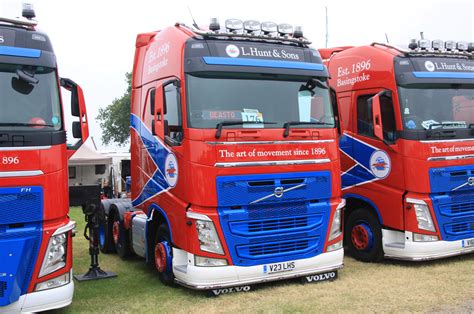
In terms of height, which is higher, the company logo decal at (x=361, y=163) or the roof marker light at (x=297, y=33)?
the roof marker light at (x=297, y=33)

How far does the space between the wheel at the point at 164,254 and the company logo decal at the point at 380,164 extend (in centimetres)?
354

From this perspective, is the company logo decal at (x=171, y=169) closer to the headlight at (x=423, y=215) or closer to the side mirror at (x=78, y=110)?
the side mirror at (x=78, y=110)

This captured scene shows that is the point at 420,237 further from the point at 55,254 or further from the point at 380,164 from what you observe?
the point at 55,254

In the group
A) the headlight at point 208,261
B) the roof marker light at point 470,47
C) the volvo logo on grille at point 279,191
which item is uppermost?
the roof marker light at point 470,47

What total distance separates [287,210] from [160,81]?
2.53 meters

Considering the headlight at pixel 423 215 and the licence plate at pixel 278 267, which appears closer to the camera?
the licence plate at pixel 278 267

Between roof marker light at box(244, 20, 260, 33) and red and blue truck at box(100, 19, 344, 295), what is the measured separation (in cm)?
2

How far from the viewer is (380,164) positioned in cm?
798

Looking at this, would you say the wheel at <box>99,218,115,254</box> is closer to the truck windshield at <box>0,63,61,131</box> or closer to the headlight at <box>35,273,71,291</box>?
the headlight at <box>35,273,71,291</box>

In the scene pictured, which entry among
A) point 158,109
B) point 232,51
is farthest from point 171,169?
point 232,51

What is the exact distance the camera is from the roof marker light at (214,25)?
6.57 meters

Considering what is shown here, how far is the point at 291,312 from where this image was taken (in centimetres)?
558

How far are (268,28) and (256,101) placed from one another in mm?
1192

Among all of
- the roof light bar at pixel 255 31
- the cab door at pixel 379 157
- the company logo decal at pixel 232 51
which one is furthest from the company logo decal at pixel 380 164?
the company logo decal at pixel 232 51
